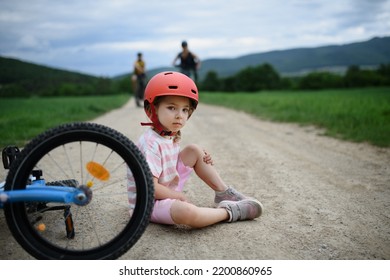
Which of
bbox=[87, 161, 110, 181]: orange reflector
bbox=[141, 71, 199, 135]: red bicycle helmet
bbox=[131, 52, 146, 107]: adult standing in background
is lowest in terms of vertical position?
bbox=[87, 161, 110, 181]: orange reflector

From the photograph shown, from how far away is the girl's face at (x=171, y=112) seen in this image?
2.32m

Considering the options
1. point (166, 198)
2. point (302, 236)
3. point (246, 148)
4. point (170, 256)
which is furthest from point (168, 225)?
point (246, 148)

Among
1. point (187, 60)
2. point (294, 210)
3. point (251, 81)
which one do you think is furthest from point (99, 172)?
point (251, 81)

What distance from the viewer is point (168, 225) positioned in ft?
7.86

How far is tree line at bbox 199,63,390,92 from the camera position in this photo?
169 feet

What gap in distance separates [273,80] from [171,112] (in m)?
73.1

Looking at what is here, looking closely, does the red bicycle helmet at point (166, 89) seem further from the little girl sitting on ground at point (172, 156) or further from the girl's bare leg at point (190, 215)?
the girl's bare leg at point (190, 215)

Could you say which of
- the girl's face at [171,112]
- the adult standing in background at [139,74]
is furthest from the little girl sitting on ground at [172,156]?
the adult standing in background at [139,74]

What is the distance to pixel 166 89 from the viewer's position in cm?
224

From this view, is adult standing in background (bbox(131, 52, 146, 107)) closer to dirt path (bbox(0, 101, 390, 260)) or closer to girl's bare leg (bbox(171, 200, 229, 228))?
dirt path (bbox(0, 101, 390, 260))

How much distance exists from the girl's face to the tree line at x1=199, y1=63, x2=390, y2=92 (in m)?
51.0

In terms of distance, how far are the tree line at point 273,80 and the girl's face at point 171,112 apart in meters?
51.0

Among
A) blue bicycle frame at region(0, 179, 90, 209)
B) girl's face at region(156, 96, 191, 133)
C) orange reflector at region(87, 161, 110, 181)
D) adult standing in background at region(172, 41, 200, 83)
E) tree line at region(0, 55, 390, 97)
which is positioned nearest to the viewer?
blue bicycle frame at region(0, 179, 90, 209)

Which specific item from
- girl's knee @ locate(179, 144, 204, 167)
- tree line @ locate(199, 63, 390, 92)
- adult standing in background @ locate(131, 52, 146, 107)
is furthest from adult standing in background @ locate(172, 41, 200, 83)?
tree line @ locate(199, 63, 390, 92)
